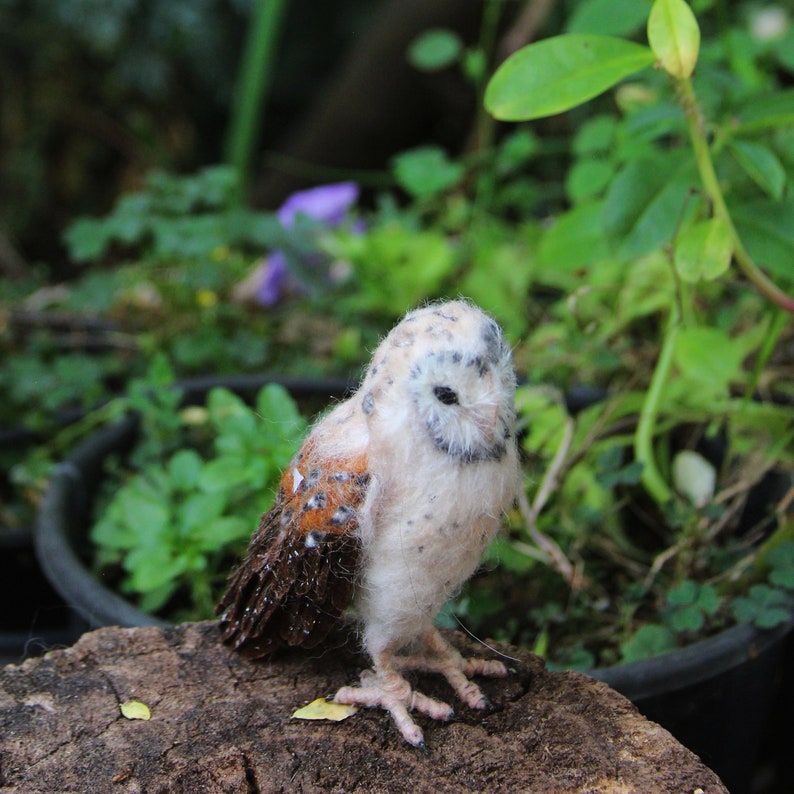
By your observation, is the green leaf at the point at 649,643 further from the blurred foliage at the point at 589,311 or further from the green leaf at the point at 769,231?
the green leaf at the point at 769,231

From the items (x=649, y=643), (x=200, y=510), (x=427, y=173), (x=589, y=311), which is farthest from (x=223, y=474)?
(x=427, y=173)

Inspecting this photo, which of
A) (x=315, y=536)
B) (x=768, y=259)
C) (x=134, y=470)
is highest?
(x=768, y=259)

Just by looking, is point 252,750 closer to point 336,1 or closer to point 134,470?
point 134,470

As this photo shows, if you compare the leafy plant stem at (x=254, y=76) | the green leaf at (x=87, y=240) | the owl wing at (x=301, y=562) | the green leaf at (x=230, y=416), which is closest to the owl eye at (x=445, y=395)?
the owl wing at (x=301, y=562)

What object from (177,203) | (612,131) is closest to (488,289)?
(612,131)

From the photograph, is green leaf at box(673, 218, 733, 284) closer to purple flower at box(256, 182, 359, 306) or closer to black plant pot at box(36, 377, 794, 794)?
black plant pot at box(36, 377, 794, 794)

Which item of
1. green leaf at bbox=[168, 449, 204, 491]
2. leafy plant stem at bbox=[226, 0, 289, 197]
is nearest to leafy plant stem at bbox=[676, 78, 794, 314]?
green leaf at bbox=[168, 449, 204, 491]

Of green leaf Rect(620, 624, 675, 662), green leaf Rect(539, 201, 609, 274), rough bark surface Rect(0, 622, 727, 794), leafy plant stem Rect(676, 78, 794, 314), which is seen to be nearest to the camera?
rough bark surface Rect(0, 622, 727, 794)
